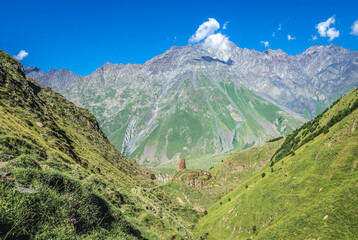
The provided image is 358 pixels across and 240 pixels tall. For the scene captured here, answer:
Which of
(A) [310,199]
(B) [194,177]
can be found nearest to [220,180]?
(B) [194,177]

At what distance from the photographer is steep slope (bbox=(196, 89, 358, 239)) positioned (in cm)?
2705

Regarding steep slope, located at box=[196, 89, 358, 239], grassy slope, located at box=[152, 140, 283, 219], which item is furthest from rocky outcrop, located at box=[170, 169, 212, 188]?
steep slope, located at box=[196, 89, 358, 239]

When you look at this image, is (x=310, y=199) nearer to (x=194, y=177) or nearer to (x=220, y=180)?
(x=194, y=177)

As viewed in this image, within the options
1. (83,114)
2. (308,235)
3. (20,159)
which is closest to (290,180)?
(308,235)

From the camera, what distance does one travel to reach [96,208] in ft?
34.5

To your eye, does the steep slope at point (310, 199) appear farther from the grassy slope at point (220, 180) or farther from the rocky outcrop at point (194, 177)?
the rocky outcrop at point (194, 177)

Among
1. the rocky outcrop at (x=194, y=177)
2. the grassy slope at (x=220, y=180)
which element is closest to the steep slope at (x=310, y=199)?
the grassy slope at (x=220, y=180)

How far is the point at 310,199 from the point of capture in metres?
35.1

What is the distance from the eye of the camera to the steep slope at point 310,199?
27.0 metres

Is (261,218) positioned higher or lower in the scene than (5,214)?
lower

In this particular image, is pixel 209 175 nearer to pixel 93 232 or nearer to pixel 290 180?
pixel 290 180

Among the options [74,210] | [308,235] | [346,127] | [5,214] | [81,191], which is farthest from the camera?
[346,127]

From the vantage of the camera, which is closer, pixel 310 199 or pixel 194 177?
pixel 310 199

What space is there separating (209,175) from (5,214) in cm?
12842
